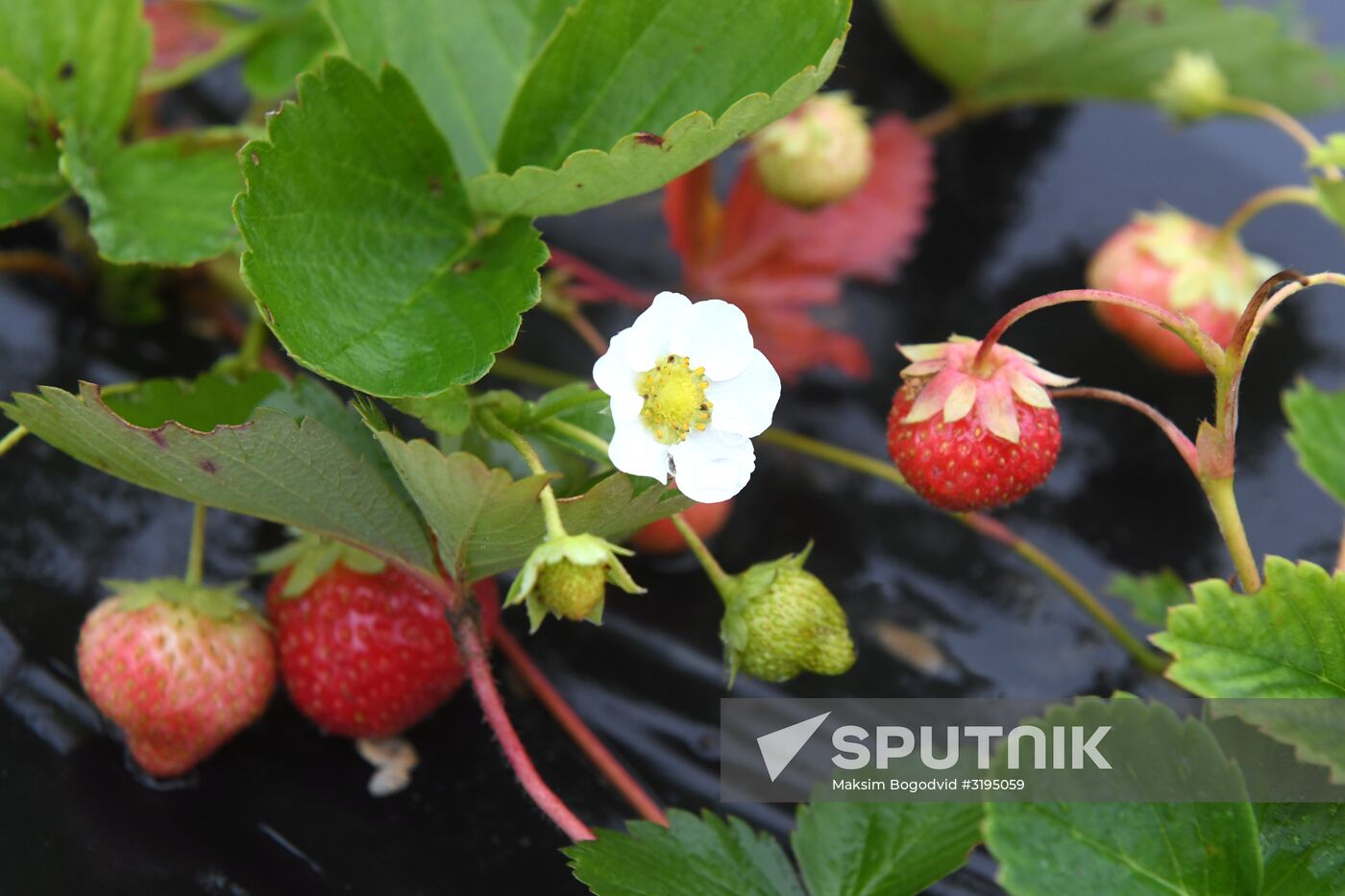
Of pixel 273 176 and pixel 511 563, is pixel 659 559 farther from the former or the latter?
pixel 273 176

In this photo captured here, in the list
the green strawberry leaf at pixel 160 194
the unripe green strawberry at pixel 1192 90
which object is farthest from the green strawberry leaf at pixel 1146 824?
the unripe green strawberry at pixel 1192 90

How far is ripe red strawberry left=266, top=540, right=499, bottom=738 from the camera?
0.74 metres

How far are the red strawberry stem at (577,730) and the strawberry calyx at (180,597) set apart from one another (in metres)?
0.17

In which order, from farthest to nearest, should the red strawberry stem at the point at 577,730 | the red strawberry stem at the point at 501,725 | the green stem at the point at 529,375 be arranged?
the green stem at the point at 529,375 < the red strawberry stem at the point at 577,730 < the red strawberry stem at the point at 501,725

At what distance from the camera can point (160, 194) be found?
2.56ft

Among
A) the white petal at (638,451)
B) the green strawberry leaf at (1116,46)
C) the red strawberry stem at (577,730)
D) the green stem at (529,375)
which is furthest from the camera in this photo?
the green strawberry leaf at (1116,46)

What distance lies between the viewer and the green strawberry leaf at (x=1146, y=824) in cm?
58

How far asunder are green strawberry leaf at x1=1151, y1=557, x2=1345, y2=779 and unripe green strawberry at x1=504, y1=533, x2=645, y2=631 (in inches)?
10.5

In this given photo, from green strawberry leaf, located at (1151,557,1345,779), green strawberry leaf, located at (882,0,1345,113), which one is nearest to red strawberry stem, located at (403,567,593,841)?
green strawberry leaf, located at (1151,557,1345,779)

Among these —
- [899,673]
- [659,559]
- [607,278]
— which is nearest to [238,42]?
[607,278]

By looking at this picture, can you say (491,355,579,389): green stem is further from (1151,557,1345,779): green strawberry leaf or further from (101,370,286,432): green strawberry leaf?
(1151,557,1345,779): green strawberry leaf

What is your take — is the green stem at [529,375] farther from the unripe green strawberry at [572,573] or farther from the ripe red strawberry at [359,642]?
the unripe green strawberry at [572,573]

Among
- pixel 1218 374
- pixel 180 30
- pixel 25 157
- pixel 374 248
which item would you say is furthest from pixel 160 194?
pixel 1218 374

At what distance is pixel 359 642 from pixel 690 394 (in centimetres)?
29
